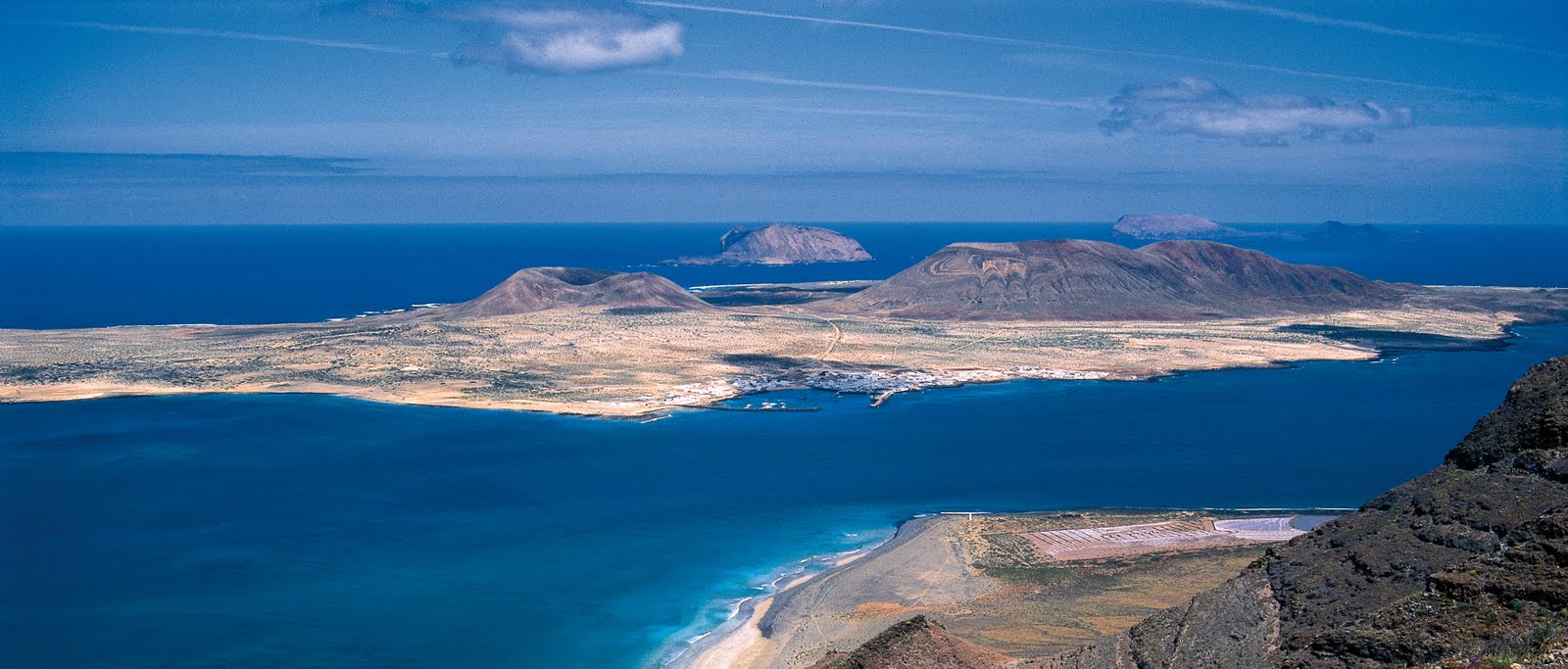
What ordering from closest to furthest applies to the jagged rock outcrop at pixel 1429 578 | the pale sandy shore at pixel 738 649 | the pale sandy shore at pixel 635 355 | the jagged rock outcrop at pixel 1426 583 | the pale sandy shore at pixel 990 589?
the jagged rock outcrop at pixel 1426 583
the jagged rock outcrop at pixel 1429 578
the pale sandy shore at pixel 738 649
the pale sandy shore at pixel 990 589
the pale sandy shore at pixel 635 355

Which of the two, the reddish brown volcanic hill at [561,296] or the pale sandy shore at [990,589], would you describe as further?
the reddish brown volcanic hill at [561,296]

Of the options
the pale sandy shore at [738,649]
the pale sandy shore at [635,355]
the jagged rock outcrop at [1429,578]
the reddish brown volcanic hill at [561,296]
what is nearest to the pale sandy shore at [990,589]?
the pale sandy shore at [738,649]

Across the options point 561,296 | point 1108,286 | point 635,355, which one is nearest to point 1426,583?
point 635,355

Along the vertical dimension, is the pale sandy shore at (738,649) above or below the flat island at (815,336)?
below

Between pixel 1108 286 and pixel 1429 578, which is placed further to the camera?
pixel 1108 286

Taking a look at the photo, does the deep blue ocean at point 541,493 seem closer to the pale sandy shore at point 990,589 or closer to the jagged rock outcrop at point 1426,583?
the pale sandy shore at point 990,589

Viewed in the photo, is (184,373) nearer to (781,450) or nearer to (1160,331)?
(781,450)

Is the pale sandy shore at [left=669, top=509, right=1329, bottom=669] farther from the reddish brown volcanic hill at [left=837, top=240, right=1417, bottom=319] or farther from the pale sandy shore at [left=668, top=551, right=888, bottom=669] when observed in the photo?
the reddish brown volcanic hill at [left=837, top=240, right=1417, bottom=319]

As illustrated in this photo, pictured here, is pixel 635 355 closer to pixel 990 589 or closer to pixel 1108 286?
pixel 990 589
